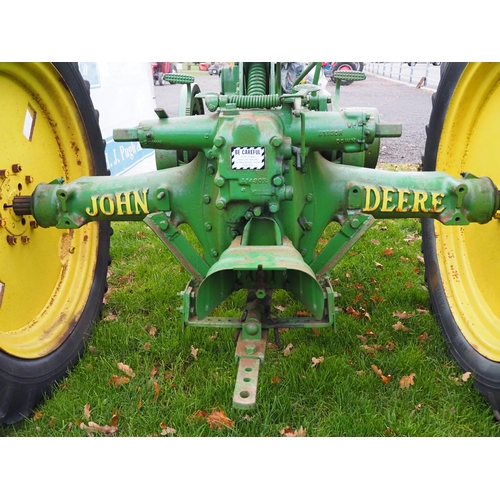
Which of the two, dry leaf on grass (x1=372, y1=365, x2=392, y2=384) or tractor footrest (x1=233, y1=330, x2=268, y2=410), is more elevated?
tractor footrest (x1=233, y1=330, x2=268, y2=410)

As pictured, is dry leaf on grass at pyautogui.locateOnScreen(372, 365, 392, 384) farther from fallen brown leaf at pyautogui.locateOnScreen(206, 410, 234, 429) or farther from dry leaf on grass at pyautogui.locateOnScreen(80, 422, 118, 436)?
dry leaf on grass at pyautogui.locateOnScreen(80, 422, 118, 436)

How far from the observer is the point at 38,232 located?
295 cm

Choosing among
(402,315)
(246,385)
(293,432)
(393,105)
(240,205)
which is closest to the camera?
(246,385)

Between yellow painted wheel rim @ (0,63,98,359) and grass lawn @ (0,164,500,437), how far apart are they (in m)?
0.31

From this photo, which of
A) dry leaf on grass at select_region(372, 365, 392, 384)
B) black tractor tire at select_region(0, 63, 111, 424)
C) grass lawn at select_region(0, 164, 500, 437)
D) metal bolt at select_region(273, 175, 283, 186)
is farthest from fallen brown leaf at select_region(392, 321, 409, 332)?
black tractor tire at select_region(0, 63, 111, 424)

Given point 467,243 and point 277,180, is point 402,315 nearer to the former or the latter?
point 467,243

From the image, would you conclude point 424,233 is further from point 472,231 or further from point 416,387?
point 416,387

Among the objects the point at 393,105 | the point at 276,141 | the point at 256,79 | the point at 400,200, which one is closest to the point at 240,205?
the point at 276,141

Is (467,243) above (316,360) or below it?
above

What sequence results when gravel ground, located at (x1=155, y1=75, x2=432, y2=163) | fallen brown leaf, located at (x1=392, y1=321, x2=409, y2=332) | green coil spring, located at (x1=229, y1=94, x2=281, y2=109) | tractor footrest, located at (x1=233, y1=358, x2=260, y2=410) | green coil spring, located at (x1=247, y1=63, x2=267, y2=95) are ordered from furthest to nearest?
1. gravel ground, located at (x1=155, y1=75, x2=432, y2=163)
2. fallen brown leaf, located at (x1=392, y1=321, x2=409, y2=332)
3. green coil spring, located at (x1=247, y1=63, x2=267, y2=95)
4. green coil spring, located at (x1=229, y1=94, x2=281, y2=109)
5. tractor footrest, located at (x1=233, y1=358, x2=260, y2=410)

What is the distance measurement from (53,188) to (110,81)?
12.6 ft

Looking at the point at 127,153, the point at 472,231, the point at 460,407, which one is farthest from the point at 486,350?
the point at 127,153

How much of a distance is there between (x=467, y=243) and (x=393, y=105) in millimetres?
11557

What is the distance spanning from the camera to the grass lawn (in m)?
2.58
